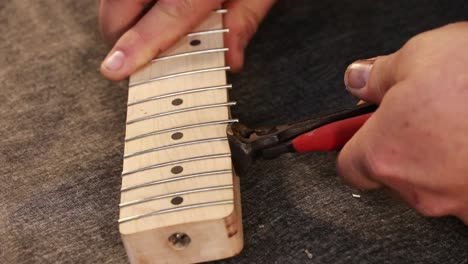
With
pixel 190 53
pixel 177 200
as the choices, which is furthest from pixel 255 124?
pixel 177 200

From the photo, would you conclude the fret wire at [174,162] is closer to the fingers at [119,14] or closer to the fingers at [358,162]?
the fingers at [358,162]

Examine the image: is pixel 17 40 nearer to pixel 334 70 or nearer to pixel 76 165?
pixel 76 165

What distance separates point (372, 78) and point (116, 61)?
1.04 ft

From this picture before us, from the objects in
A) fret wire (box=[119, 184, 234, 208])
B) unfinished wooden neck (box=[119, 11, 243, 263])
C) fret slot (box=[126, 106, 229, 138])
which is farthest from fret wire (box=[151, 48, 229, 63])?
fret wire (box=[119, 184, 234, 208])

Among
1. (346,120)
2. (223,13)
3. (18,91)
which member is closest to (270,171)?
(346,120)

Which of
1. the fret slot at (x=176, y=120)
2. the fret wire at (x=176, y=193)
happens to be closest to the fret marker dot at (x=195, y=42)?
the fret slot at (x=176, y=120)

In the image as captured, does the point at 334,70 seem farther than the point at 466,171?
Yes

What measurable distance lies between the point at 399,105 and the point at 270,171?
0.72 feet

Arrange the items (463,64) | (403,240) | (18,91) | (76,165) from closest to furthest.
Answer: (463,64)
(403,240)
(76,165)
(18,91)

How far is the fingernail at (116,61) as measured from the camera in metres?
0.77

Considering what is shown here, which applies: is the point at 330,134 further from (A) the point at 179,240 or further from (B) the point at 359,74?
(A) the point at 179,240

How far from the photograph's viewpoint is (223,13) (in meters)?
0.85

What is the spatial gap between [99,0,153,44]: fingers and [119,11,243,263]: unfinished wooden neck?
0.08 meters

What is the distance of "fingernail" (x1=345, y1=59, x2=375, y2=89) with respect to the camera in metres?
0.64
